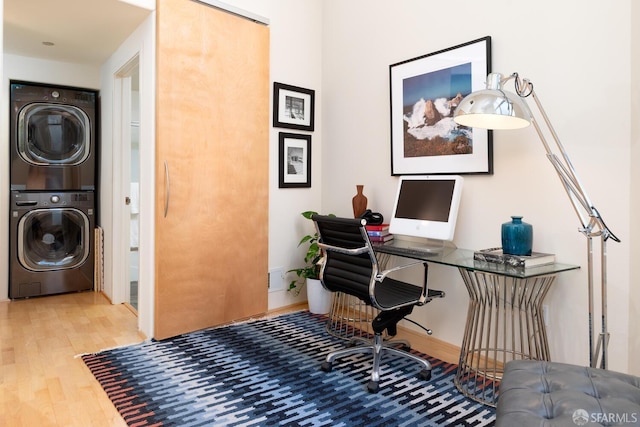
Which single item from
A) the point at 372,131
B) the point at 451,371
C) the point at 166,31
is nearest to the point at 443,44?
the point at 372,131

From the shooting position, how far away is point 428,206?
8.75 feet

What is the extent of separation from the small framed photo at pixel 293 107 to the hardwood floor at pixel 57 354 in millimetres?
1980

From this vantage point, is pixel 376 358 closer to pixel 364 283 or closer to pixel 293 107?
pixel 364 283

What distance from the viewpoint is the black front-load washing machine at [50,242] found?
Answer: 379 cm

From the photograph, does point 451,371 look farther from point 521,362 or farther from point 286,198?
point 286,198

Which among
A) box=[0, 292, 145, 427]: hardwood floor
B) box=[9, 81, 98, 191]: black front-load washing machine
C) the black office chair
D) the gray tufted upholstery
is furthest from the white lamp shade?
box=[9, 81, 98, 191]: black front-load washing machine

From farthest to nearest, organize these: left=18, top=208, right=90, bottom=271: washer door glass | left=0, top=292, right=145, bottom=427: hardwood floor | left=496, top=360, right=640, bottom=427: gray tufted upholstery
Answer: left=18, top=208, right=90, bottom=271: washer door glass → left=0, top=292, right=145, bottom=427: hardwood floor → left=496, top=360, right=640, bottom=427: gray tufted upholstery

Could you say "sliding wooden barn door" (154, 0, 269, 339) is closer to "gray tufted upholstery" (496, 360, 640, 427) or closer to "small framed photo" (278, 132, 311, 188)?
"small framed photo" (278, 132, 311, 188)

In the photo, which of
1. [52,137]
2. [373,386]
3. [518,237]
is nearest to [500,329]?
[518,237]

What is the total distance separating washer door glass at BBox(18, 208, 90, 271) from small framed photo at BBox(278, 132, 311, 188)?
204 cm

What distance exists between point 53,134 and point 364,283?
3.32m

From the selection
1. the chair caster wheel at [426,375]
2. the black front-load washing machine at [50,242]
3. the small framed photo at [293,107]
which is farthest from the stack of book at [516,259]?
the black front-load washing machine at [50,242]

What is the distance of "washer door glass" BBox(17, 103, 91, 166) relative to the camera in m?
3.79

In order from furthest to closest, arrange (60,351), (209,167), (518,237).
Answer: (209,167) < (60,351) < (518,237)
